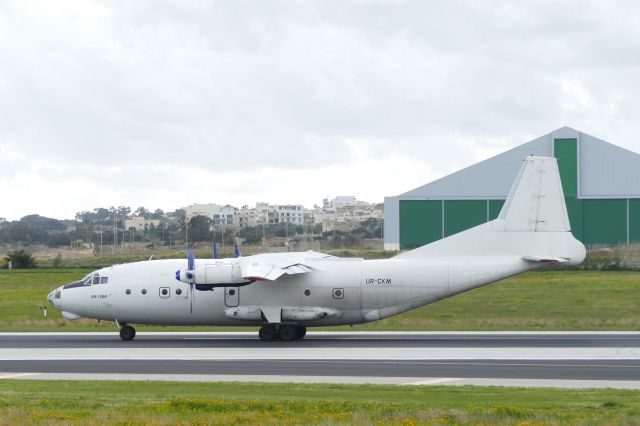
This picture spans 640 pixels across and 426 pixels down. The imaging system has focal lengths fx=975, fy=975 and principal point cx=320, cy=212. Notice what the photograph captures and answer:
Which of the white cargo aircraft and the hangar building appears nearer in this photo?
the white cargo aircraft

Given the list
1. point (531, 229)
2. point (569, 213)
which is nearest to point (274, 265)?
point (531, 229)

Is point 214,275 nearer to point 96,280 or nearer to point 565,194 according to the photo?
point 96,280

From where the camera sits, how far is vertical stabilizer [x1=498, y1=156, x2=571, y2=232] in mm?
35312

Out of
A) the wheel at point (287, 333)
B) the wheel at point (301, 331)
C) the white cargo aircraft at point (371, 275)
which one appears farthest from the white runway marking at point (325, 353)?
the wheel at point (301, 331)

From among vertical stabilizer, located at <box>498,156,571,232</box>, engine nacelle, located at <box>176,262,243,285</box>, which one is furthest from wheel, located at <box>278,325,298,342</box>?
vertical stabilizer, located at <box>498,156,571,232</box>

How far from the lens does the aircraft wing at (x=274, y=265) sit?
34.2 metres

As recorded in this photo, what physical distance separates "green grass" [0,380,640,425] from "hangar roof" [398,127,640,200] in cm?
6673

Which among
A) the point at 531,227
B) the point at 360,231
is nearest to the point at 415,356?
the point at 531,227

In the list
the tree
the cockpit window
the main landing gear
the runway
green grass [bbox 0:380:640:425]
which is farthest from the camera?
the tree

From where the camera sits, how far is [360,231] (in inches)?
6895

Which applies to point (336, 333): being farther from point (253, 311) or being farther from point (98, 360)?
point (98, 360)

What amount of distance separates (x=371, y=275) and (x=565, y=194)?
180ft

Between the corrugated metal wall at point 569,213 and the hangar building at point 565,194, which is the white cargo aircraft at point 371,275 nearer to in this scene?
the corrugated metal wall at point 569,213

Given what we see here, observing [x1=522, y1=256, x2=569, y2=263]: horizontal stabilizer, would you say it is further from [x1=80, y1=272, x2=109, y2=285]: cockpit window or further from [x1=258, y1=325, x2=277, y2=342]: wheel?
[x1=80, y1=272, x2=109, y2=285]: cockpit window
